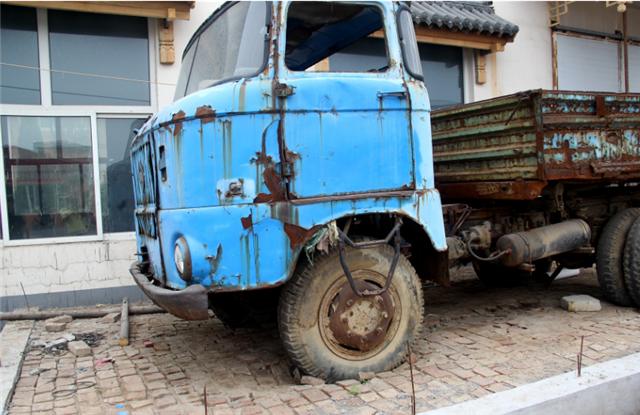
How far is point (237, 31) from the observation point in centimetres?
365

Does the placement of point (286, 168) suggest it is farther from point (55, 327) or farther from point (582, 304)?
point (582, 304)

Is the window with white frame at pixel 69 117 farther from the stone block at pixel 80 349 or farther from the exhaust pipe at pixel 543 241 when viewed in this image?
the exhaust pipe at pixel 543 241

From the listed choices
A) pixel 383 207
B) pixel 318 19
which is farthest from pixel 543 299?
pixel 318 19

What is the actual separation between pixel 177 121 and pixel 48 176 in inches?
153

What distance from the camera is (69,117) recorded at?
21.1 ft

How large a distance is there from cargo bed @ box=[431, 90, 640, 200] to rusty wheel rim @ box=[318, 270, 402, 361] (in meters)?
1.82

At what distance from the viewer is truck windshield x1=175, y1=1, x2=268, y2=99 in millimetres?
3482

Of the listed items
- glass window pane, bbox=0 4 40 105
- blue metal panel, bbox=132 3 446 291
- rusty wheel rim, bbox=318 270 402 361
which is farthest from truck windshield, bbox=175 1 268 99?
glass window pane, bbox=0 4 40 105

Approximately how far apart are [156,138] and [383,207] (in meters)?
1.64

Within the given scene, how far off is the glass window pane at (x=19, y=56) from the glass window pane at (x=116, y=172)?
2.85ft

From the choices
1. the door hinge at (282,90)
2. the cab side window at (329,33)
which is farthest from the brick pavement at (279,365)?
the cab side window at (329,33)

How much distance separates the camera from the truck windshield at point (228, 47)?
3482 mm

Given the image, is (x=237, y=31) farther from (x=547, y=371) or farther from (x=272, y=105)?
(x=547, y=371)

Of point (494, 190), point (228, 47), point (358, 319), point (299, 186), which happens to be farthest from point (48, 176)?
point (494, 190)
